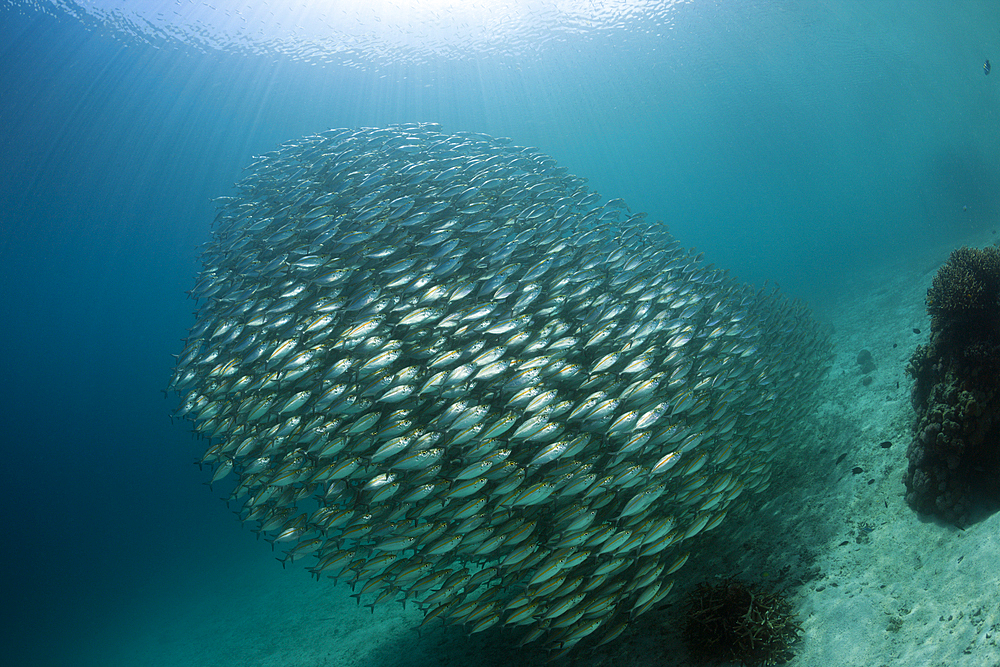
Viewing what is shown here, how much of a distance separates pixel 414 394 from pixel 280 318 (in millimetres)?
2372

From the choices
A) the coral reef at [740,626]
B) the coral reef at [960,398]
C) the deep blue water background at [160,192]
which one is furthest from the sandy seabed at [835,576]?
the deep blue water background at [160,192]

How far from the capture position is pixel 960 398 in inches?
181

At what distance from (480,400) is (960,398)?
5083 millimetres

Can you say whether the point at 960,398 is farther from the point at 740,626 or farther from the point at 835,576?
the point at 740,626

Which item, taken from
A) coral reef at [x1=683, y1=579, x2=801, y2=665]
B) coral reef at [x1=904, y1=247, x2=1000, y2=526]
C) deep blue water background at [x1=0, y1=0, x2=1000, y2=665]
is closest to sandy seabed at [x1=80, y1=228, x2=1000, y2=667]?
coral reef at [x1=683, y1=579, x2=801, y2=665]

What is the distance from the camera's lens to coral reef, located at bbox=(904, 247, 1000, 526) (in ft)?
14.3

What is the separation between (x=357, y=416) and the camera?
4816mm

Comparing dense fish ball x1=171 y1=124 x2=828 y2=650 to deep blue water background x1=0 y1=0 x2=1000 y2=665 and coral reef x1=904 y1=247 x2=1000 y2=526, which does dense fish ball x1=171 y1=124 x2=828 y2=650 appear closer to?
coral reef x1=904 y1=247 x2=1000 y2=526

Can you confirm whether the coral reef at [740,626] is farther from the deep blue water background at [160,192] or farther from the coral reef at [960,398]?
the deep blue water background at [160,192]

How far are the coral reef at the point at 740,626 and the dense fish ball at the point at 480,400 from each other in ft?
1.52

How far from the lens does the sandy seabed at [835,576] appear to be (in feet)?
11.1

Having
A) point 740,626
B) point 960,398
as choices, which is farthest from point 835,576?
point 960,398

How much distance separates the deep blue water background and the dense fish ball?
1644 cm

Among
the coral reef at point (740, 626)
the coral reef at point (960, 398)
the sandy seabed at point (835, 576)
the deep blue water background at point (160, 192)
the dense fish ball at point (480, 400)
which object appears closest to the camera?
the sandy seabed at point (835, 576)
